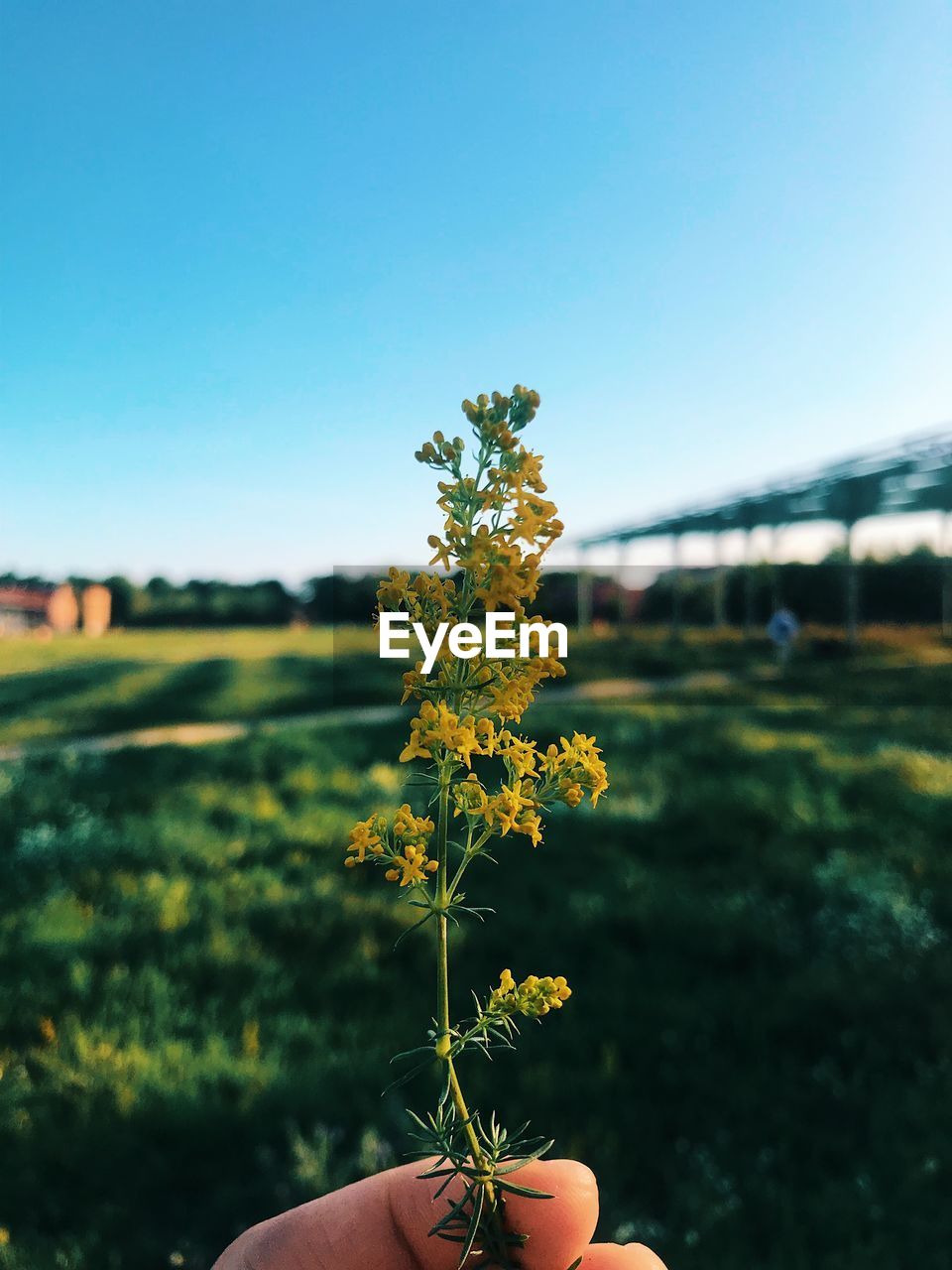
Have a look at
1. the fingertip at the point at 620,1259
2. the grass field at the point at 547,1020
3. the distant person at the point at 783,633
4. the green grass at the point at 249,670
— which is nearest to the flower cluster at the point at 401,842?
the fingertip at the point at 620,1259

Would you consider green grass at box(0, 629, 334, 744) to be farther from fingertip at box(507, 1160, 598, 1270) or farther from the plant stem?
the plant stem

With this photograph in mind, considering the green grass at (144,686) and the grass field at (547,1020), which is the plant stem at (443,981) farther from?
the green grass at (144,686)

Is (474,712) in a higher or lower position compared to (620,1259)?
higher

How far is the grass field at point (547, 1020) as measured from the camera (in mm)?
4082

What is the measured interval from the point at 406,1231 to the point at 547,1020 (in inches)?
132

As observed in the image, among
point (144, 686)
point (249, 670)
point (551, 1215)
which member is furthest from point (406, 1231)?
point (249, 670)

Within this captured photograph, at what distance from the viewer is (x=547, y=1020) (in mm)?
5566

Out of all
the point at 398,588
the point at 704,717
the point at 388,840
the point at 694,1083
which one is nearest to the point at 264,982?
the point at 694,1083

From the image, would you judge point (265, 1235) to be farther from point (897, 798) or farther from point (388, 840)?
point (897, 798)

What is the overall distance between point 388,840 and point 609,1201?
10.4ft

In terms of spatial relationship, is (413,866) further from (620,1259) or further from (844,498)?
(844,498)

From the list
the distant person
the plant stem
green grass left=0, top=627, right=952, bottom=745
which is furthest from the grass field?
the distant person

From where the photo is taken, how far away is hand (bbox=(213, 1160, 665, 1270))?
2232 millimetres

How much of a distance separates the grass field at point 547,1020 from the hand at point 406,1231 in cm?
195
